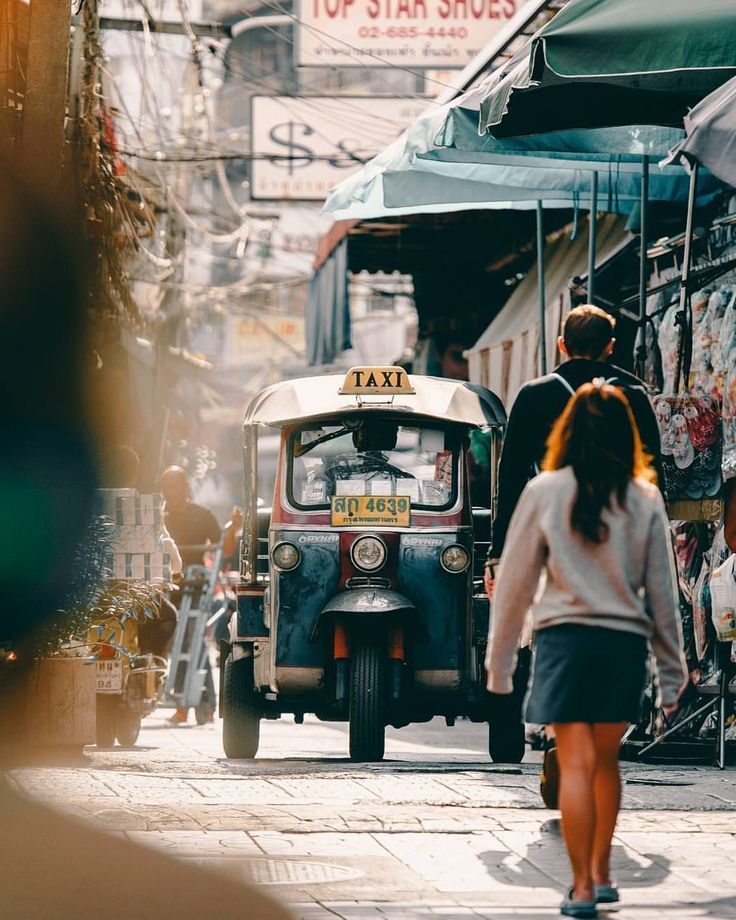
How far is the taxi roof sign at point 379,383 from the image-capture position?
1064 centimetres

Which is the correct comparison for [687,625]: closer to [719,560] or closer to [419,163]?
[719,560]

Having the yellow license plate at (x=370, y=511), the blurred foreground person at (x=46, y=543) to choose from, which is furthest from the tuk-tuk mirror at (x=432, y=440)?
the blurred foreground person at (x=46, y=543)

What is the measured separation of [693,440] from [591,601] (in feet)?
14.0

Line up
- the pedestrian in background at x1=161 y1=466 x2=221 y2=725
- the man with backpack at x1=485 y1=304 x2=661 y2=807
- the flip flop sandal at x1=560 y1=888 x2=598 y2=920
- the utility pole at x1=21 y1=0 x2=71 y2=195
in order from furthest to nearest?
1. the pedestrian in background at x1=161 y1=466 x2=221 y2=725
2. the utility pole at x1=21 y1=0 x2=71 y2=195
3. the man with backpack at x1=485 y1=304 x2=661 y2=807
4. the flip flop sandal at x1=560 y1=888 x2=598 y2=920

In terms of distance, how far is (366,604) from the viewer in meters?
9.94

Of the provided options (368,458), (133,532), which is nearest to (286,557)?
(368,458)

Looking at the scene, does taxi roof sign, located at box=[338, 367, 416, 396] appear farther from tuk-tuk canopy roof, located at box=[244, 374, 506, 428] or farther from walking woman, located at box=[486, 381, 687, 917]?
walking woman, located at box=[486, 381, 687, 917]

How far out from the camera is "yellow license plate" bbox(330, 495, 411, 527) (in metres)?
10.5

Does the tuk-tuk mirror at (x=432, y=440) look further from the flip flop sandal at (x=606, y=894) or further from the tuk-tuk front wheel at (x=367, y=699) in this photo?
the flip flop sandal at (x=606, y=894)

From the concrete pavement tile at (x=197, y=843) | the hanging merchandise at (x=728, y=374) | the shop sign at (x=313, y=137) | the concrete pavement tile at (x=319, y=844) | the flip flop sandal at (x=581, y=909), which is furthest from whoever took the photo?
the shop sign at (x=313, y=137)

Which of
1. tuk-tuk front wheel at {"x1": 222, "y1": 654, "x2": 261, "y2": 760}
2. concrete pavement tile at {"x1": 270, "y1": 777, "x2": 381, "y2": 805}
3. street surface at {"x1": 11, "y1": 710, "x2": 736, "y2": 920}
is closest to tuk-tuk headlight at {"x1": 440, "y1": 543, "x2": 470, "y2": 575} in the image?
street surface at {"x1": 11, "y1": 710, "x2": 736, "y2": 920}

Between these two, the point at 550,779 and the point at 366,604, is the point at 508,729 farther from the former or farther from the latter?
the point at 550,779

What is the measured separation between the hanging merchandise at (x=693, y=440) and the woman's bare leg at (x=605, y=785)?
415cm

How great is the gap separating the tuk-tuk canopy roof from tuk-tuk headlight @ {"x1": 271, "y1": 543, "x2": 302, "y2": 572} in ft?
2.61
